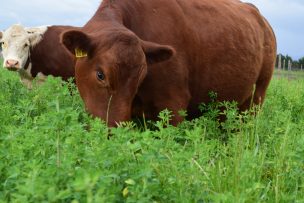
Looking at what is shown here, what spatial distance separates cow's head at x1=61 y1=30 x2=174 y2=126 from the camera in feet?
16.7

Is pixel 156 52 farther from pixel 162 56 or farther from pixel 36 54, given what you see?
pixel 36 54

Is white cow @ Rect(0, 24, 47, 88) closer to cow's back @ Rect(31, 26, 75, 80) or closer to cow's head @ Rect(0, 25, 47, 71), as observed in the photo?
cow's head @ Rect(0, 25, 47, 71)

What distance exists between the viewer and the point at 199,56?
643cm

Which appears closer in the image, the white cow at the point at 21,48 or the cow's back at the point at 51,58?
the cow's back at the point at 51,58

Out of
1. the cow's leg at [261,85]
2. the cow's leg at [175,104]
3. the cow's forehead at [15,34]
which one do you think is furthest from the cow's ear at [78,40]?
the cow's forehead at [15,34]

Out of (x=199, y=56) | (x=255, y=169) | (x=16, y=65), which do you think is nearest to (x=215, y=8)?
(x=199, y=56)

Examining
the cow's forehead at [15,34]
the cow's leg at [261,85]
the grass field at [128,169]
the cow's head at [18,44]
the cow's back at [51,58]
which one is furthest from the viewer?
the cow's forehead at [15,34]

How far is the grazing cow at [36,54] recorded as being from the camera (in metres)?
11.1

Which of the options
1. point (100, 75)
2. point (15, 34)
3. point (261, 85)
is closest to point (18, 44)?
point (15, 34)

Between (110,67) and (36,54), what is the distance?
22.2 ft

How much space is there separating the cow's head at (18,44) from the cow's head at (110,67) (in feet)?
19.9

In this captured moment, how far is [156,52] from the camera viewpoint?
553cm

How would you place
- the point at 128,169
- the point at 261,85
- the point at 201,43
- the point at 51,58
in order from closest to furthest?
1. the point at 128,169
2. the point at 201,43
3. the point at 261,85
4. the point at 51,58

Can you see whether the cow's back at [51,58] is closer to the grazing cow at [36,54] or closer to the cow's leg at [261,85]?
the grazing cow at [36,54]
